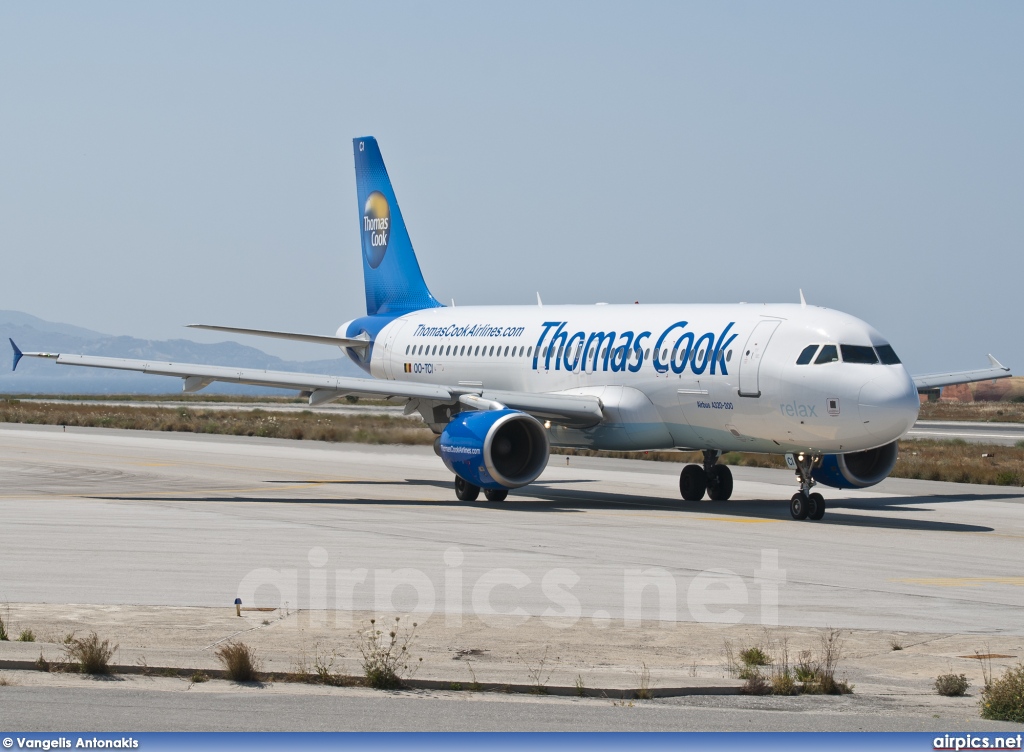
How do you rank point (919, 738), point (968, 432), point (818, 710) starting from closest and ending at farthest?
point (919, 738)
point (818, 710)
point (968, 432)

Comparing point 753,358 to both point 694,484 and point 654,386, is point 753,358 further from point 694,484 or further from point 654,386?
point 694,484

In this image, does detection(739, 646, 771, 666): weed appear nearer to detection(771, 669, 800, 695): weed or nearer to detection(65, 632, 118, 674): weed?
detection(771, 669, 800, 695): weed

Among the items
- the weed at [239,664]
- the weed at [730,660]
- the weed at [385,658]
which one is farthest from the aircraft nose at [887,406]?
the weed at [239,664]

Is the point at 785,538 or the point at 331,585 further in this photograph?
the point at 785,538

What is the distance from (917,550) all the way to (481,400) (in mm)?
10449

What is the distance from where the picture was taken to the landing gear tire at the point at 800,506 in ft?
84.2

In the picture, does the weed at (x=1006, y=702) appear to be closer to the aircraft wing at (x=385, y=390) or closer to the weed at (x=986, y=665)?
the weed at (x=986, y=665)

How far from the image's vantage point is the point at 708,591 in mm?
16531

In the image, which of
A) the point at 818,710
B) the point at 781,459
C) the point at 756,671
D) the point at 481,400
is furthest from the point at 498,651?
the point at 781,459

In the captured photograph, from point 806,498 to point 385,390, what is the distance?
903 cm

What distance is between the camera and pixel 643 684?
10836 mm

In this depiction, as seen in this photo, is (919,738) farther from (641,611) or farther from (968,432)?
(968,432)

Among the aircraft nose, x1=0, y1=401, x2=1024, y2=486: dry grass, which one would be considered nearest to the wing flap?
the aircraft nose

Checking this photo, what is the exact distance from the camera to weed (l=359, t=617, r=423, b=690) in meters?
10.8
